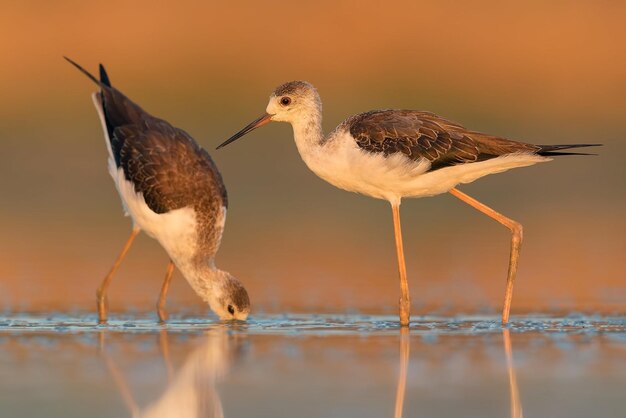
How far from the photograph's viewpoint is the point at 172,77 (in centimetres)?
2641

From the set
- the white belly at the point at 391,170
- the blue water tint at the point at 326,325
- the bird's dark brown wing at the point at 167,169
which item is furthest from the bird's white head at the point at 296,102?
the blue water tint at the point at 326,325

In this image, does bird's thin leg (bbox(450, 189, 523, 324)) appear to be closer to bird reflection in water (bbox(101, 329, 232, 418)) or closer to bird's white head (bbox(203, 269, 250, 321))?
bird's white head (bbox(203, 269, 250, 321))

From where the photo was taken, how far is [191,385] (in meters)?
7.88

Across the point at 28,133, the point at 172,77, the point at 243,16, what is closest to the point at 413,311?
the point at 28,133

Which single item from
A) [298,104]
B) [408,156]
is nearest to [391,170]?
[408,156]

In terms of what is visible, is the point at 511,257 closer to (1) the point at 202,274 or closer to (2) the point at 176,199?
(1) the point at 202,274

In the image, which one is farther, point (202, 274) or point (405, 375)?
point (202, 274)

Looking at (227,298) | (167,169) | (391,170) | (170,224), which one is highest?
(391,170)

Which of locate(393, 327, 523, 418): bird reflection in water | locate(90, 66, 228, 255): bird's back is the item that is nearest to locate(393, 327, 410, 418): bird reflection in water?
locate(393, 327, 523, 418): bird reflection in water

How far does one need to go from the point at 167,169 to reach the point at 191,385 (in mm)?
3643

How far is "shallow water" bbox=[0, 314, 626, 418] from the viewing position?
727 centimetres

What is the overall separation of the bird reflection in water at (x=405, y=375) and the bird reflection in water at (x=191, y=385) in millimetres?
948

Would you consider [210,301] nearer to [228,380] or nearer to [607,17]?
[228,380]

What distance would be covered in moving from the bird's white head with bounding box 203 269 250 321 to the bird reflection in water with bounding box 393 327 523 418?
1.30 meters
